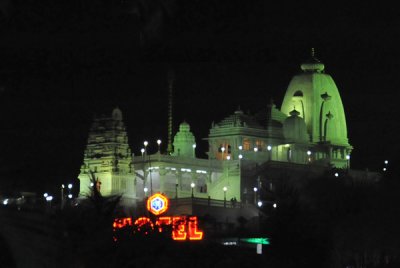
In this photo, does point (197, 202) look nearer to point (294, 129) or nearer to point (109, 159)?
point (109, 159)

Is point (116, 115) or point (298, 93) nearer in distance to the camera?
point (116, 115)

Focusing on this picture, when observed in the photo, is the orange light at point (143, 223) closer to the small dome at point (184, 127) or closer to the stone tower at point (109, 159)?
the stone tower at point (109, 159)

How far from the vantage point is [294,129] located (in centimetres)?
10388

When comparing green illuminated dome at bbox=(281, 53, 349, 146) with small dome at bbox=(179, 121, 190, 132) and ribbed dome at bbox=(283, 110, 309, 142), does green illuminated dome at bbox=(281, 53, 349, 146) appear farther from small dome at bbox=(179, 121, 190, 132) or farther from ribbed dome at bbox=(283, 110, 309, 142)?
small dome at bbox=(179, 121, 190, 132)

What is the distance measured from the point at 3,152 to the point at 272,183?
84.0 metres

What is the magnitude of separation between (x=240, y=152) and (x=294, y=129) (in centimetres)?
788

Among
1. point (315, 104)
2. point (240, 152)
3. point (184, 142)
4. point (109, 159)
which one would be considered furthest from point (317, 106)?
point (109, 159)

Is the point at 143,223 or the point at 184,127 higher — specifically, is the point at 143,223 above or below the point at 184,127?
below

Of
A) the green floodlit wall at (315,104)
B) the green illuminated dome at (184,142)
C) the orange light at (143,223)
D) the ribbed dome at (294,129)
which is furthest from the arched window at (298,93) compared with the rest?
the orange light at (143,223)

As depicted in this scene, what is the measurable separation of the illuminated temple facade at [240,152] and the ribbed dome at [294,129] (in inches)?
3.6

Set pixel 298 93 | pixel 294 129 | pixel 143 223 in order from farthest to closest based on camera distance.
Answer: pixel 298 93 < pixel 294 129 < pixel 143 223

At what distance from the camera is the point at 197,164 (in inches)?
3725

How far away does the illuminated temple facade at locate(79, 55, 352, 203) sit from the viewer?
90.8 metres

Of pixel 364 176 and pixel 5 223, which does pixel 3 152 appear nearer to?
pixel 5 223
